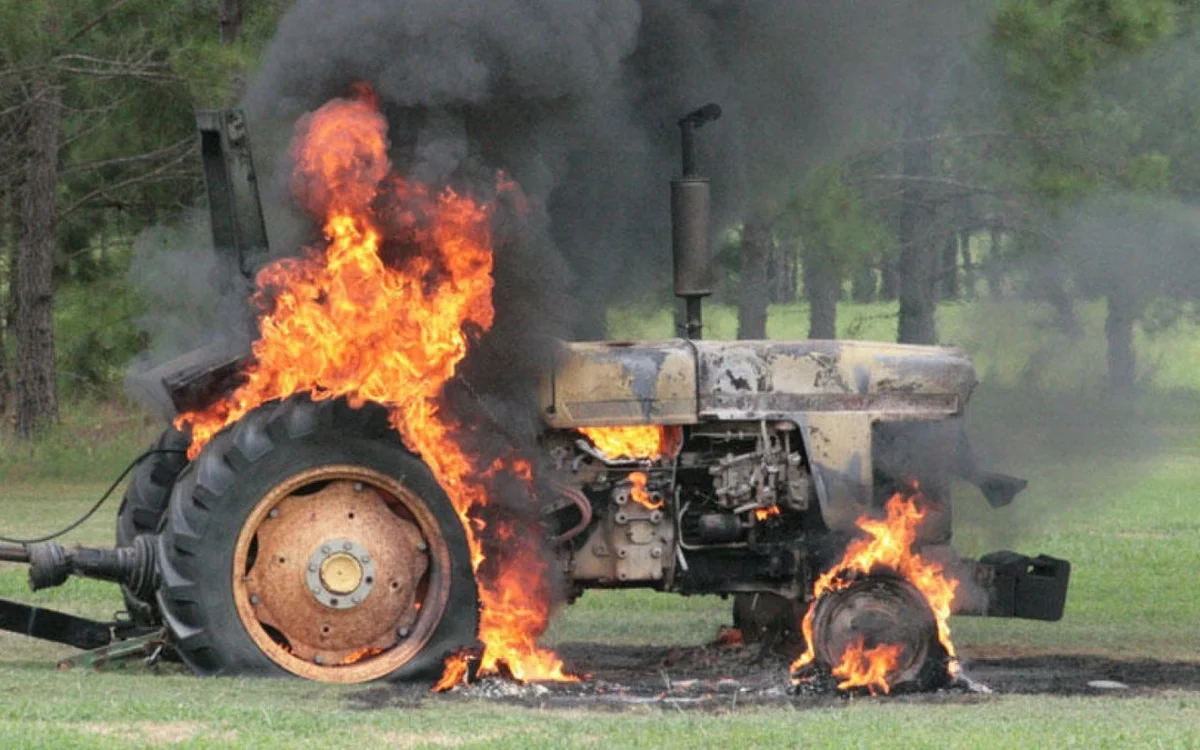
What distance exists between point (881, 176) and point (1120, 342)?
36.5ft

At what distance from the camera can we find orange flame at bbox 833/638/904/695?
10094 millimetres

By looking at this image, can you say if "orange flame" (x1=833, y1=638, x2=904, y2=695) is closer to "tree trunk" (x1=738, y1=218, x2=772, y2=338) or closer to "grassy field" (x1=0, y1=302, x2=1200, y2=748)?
"grassy field" (x1=0, y1=302, x2=1200, y2=748)

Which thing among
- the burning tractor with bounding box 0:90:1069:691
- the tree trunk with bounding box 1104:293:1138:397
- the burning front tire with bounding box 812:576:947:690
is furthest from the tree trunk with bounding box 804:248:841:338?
the burning front tire with bounding box 812:576:947:690

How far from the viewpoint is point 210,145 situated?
10719mm

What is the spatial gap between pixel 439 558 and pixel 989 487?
9.31ft

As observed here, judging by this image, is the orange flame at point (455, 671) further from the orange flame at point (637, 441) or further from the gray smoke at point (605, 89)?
the gray smoke at point (605, 89)

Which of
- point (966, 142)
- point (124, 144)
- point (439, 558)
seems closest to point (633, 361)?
point (439, 558)

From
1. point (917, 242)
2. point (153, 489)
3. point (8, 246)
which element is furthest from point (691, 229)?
point (8, 246)

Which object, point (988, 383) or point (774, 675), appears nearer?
point (774, 675)

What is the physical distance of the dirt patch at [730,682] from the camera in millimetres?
9516

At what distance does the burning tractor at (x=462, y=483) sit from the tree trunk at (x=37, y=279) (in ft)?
56.8

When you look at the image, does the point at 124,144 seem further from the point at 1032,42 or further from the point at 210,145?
the point at 210,145

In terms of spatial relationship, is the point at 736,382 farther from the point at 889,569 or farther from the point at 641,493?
the point at 889,569

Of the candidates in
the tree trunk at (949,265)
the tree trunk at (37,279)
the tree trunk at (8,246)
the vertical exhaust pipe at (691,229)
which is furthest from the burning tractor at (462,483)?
Result: the tree trunk at (8,246)
